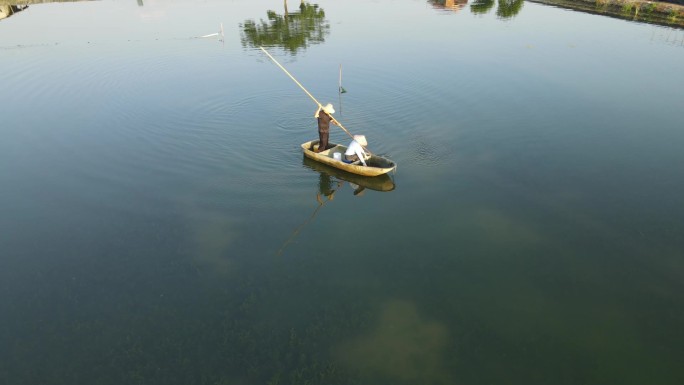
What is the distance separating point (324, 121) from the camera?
15086mm

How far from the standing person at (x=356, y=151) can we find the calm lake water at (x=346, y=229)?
2.83 feet

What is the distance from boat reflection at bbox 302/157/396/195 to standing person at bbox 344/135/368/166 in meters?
0.74

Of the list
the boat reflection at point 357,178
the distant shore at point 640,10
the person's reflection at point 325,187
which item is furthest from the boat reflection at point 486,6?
the person's reflection at point 325,187

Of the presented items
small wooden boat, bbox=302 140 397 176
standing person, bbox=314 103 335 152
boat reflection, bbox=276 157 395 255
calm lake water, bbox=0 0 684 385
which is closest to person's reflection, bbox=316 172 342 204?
boat reflection, bbox=276 157 395 255

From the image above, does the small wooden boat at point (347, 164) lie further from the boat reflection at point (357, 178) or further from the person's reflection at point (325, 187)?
the person's reflection at point (325, 187)

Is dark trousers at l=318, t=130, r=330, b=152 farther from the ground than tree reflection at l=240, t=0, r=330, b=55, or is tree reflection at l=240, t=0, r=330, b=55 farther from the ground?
tree reflection at l=240, t=0, r=330, b=55

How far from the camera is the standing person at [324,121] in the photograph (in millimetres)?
14766

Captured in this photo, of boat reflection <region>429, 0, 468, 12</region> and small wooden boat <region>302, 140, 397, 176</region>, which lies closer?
small wooden boat <region>302, 140, 397, 176</region>

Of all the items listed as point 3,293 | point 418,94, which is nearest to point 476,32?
point 418,94

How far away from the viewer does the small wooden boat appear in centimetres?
1425

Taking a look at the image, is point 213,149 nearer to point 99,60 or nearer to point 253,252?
point 253,252

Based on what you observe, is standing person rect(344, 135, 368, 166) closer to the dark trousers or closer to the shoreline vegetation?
the dark trousers

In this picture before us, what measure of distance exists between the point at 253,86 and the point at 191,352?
61.2 feet

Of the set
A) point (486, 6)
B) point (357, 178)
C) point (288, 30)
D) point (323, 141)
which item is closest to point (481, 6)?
point (486, 6)
